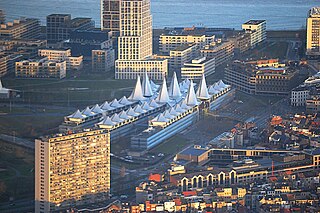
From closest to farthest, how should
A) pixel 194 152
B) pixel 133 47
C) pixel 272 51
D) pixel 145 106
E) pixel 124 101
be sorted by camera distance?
pixel 194 152 < pixel 145 106 < pixel 124 101 < pixel 133 47 < pixel 272 51

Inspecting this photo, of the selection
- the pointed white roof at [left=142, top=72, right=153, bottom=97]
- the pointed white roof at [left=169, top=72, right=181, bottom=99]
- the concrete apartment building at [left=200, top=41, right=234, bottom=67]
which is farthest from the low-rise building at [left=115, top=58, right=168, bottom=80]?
the pointed white roof at [left=169, top=72, right=181, bottom=99]

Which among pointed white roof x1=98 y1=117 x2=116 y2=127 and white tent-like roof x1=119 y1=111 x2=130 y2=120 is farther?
white tent-like roof x1=119 y1=111 x2=130 y2=120

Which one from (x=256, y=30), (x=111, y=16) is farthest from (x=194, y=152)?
(x=256, y=30)

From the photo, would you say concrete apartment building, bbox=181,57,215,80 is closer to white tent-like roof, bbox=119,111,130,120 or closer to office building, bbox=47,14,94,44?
office building, bbox=47,14,94,44

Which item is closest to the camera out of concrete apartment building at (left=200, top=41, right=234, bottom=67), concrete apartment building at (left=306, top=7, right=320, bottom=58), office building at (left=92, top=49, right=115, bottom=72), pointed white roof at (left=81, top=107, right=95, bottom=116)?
pointed white roof at (left=81, top=107, right=95, bottom=116)

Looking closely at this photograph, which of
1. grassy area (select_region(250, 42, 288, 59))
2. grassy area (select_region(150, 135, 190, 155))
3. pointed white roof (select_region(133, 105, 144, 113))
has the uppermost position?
grassy area (select_region(250, 42, 288, 59))

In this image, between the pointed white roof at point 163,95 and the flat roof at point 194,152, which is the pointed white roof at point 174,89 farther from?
the flat roof at point 194,152

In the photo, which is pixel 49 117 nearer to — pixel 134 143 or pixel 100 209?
pixel 134 143

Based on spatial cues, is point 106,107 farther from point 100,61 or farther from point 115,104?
point 100,61
